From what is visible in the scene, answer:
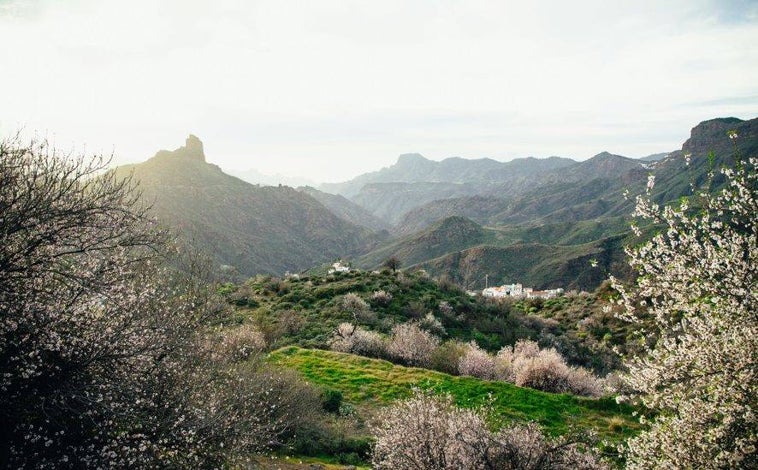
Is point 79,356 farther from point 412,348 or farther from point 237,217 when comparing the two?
point 237,217

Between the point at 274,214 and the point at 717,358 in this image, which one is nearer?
the point at 717,358

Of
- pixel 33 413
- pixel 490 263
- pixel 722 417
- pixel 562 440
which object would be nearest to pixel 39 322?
pixel 33 413

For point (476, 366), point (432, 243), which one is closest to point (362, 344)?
point (476, 366)

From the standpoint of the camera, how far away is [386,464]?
8.20 metres

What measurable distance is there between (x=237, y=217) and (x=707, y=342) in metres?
159

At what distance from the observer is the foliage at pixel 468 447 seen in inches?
291

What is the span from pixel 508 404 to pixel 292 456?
302 inches

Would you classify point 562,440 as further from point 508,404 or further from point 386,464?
point 508,404

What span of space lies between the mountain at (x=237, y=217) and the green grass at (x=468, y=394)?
9165 cm

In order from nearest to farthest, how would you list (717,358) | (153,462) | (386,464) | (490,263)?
(717,358), (153,462), (386,464), (490,263)

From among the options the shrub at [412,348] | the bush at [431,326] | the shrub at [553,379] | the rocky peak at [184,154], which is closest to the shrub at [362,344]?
the shrub at [412,348]

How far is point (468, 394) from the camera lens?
53.1 ft

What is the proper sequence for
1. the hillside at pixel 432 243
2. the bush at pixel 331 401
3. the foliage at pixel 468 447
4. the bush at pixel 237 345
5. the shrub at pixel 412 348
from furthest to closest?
the hillside at pixel 432 243 < the shrub at pixel 412 348 < the bush at pixel 331 401 < the bush at pixel 237 345 < the foliage at pixel 468 447

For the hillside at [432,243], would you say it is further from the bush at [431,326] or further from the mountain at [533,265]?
the bush at [431,326]
